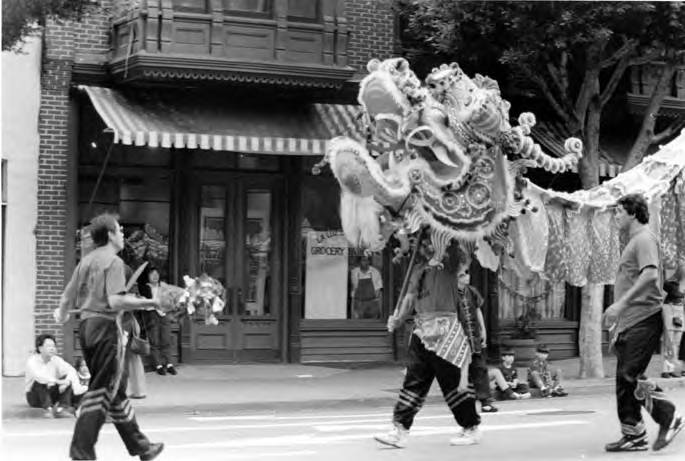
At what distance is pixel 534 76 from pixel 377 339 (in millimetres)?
5367

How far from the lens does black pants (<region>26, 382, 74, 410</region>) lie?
1398 cm

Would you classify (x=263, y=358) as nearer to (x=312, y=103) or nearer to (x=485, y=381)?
(x=312, y=103)

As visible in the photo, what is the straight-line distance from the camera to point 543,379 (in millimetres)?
16438

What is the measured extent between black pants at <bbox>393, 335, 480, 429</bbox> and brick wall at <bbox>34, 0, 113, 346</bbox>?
30.4 feet

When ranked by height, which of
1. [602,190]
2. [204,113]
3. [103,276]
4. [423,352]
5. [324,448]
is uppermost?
[204,113]

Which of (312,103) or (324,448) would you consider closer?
(324,448)

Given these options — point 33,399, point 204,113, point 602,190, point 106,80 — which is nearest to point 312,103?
point 204,113

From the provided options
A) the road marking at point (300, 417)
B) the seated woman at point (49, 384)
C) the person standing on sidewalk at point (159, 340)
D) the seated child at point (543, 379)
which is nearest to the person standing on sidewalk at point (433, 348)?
the road marking at point (300, 417)

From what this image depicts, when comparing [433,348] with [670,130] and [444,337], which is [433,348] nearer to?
[444,337]

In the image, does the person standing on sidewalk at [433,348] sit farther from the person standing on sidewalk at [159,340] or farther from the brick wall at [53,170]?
the brick wall at [53,170]

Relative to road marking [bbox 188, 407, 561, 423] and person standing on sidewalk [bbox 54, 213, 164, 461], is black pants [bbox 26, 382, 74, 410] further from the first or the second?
person standing on sidewalk [bbox 54, 213, 164, 461]

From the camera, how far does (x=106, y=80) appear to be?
18188 mm

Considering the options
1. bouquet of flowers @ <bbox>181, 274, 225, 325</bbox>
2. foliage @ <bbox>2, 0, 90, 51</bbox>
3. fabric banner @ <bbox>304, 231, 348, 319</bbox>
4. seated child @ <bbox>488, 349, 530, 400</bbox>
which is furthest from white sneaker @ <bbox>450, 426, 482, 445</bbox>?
fabric banner @ <bbox>304, 231, 348, 319</bbox>

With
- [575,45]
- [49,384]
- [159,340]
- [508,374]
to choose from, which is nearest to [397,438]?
[49,384]
